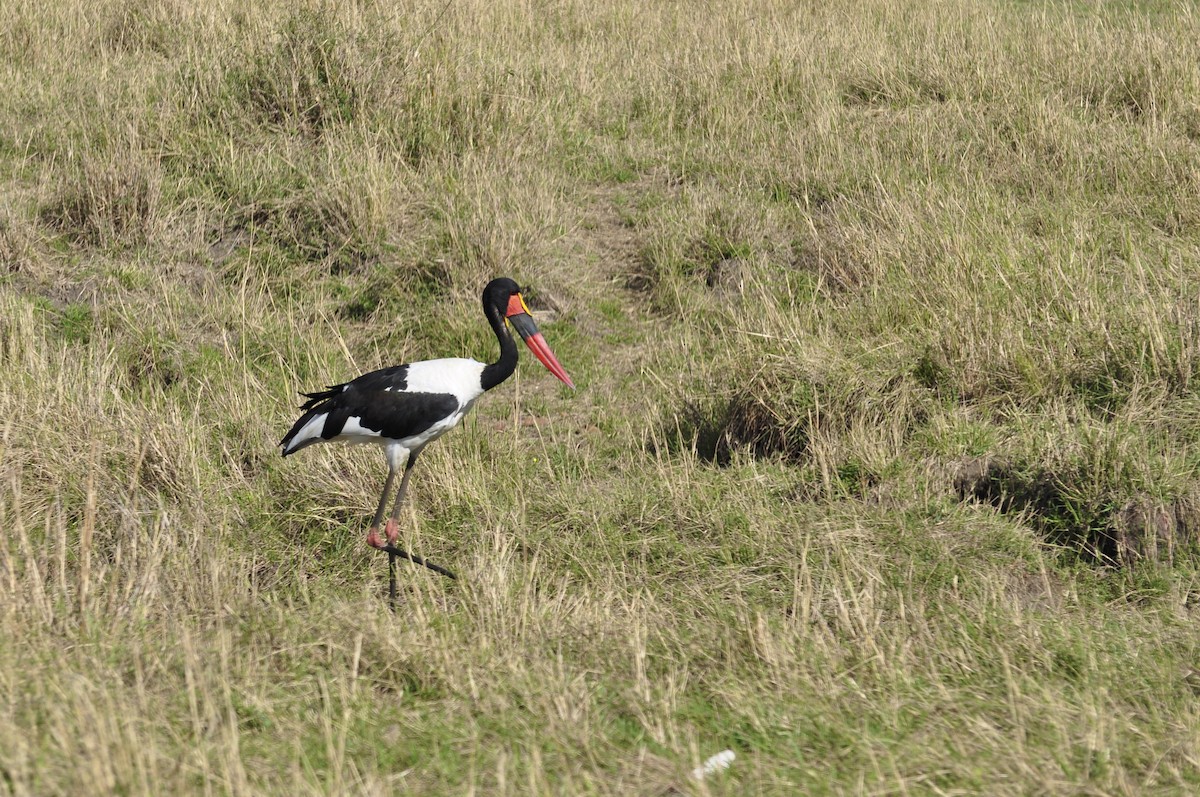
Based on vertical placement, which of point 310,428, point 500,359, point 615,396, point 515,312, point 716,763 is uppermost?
point 515,312

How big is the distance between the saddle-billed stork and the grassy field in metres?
0.21

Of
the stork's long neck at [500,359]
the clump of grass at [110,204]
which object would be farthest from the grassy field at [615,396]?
the stork's long neck at [500,359]

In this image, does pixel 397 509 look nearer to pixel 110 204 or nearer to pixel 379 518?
pixel 379 518

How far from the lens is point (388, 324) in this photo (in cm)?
686

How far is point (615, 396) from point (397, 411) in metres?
1.74

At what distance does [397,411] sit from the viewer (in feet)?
15.9

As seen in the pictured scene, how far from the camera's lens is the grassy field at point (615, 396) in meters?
3.37

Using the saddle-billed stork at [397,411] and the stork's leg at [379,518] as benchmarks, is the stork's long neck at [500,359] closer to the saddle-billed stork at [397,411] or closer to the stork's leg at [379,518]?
the saddle-billed stork at [397,411]

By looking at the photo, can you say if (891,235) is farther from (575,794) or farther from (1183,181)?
(575,794)

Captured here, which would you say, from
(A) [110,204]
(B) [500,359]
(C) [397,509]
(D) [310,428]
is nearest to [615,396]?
(B) [500,359]

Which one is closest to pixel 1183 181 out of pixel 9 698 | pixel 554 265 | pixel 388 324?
pixel 554 265

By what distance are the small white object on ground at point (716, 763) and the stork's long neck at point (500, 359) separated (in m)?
2.18

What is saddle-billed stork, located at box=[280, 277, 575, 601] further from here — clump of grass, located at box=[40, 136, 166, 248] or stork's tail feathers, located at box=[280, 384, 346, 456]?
clump of grass, located at box=[40, 136, 166, 248]

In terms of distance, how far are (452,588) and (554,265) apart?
292cm
